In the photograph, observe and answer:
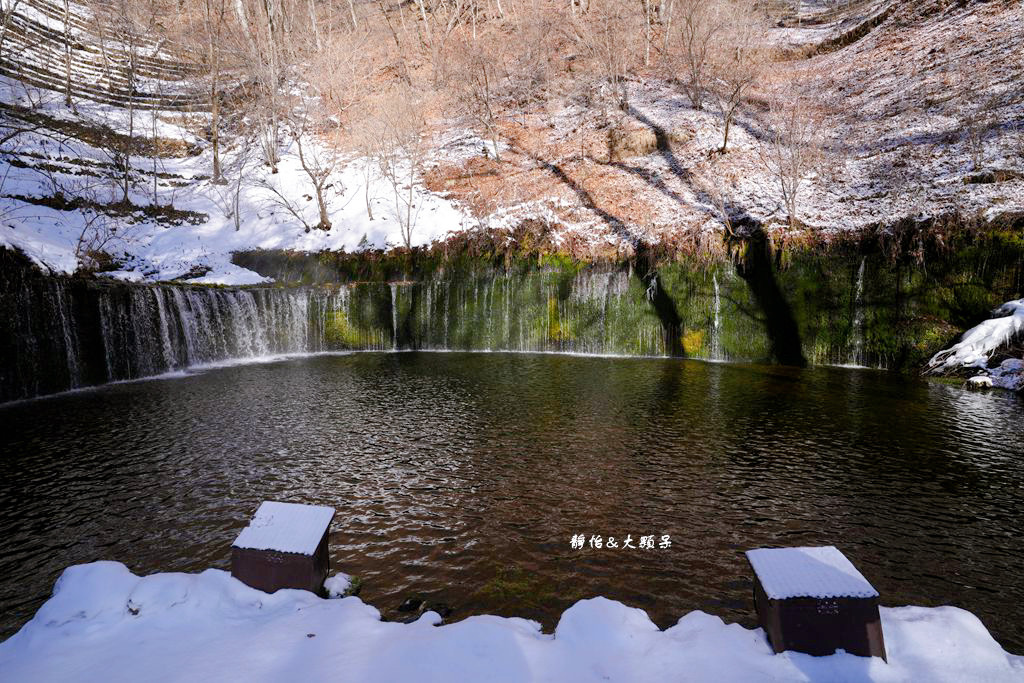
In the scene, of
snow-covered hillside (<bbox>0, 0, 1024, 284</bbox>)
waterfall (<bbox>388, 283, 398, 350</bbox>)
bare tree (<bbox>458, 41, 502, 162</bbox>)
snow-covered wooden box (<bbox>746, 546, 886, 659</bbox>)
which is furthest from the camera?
bare tree (<bbox>458, 41, 502, 162</bbox>)

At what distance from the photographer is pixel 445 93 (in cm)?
3831

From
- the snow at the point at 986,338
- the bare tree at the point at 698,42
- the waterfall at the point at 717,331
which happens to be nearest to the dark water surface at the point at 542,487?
the snow at the point at 986,338

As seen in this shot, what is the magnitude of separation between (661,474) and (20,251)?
18.1 meters

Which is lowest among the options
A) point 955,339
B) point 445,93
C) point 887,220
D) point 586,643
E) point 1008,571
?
point 1008,571

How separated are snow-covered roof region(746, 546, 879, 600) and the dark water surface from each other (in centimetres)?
125

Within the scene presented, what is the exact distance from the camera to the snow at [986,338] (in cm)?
1337

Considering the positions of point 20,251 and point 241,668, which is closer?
point 241,668

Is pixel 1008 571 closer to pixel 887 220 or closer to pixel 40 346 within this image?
pixel 887 220

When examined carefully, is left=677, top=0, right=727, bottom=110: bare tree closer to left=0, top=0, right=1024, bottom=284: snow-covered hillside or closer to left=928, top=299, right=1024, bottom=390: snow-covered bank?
left=0, top=0, right=1024, bottom=284: snow-covered hillside

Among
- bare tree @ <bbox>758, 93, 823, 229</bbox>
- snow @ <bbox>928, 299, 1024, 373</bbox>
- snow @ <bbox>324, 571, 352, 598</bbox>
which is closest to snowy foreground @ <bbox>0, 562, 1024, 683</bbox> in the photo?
snow @ <bbox>324, 571, 352, 598</bbox>

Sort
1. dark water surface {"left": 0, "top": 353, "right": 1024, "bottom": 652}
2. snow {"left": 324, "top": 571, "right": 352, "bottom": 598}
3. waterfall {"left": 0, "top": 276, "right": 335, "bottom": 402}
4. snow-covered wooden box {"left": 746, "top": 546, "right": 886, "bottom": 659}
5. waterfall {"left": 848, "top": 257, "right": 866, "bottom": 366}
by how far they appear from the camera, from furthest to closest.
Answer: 1. waterfall {"left": 848, "top": 257, "right": 866, "bottom": 366}
2. waterfall {"left": 0, "top": 276, "right": 335, "bottom": 402}
3. dark water surface {"left": 0, "top": 353, "right": 1024, "bottom": 652}
4. snow {"left": 324, "top": 571, "right": 352, "bottom": 598}
5. snow-covered wooden box {"left": 746, "top": 546, "right": 886, "bottom": 659}

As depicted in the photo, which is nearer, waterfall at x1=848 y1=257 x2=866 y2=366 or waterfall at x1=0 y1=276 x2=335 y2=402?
waterfall at x1=0 y1=276 x2=335 y2=402

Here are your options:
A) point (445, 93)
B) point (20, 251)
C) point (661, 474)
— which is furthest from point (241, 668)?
point (445, 93)

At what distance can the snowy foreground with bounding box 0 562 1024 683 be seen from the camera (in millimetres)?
3143
